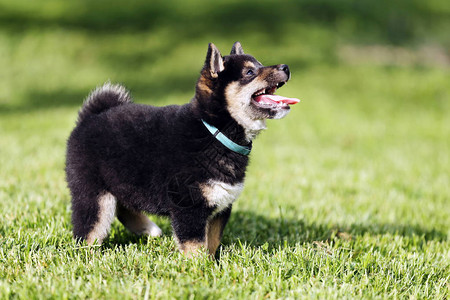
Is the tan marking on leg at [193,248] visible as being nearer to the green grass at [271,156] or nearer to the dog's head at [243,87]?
the green grass at [271,156]

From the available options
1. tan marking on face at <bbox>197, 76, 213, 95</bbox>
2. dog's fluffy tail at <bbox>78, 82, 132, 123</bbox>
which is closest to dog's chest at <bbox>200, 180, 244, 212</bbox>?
tan marking on face at <bbox>197, 76, 213, 95</bbox>

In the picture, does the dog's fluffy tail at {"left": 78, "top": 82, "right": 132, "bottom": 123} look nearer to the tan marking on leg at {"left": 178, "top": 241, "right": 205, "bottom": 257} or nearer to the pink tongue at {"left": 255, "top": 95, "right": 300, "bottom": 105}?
the pink tongue at {"left": 255, "top": 95, "right": 300, "bottom": 105}

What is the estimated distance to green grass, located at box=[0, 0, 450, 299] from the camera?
3443 millimetres

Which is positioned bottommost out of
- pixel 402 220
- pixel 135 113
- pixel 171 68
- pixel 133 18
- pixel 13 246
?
pixel 402 220

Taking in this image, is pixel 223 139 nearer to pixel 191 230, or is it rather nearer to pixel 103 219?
pixel 191 230

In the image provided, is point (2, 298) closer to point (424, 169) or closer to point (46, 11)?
point (424, 169)

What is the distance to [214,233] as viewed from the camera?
3930 mm

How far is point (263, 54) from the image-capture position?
19375 mm

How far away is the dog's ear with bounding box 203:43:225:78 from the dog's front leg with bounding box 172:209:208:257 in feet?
3.49

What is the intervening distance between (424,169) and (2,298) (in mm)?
8144

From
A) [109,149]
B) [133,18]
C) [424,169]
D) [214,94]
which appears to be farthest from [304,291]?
[133,18]

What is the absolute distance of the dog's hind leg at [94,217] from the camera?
375 cm

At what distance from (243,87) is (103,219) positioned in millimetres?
1531

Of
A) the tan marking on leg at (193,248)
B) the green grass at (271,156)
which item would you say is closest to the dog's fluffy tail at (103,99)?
the green grass at (271,156)
